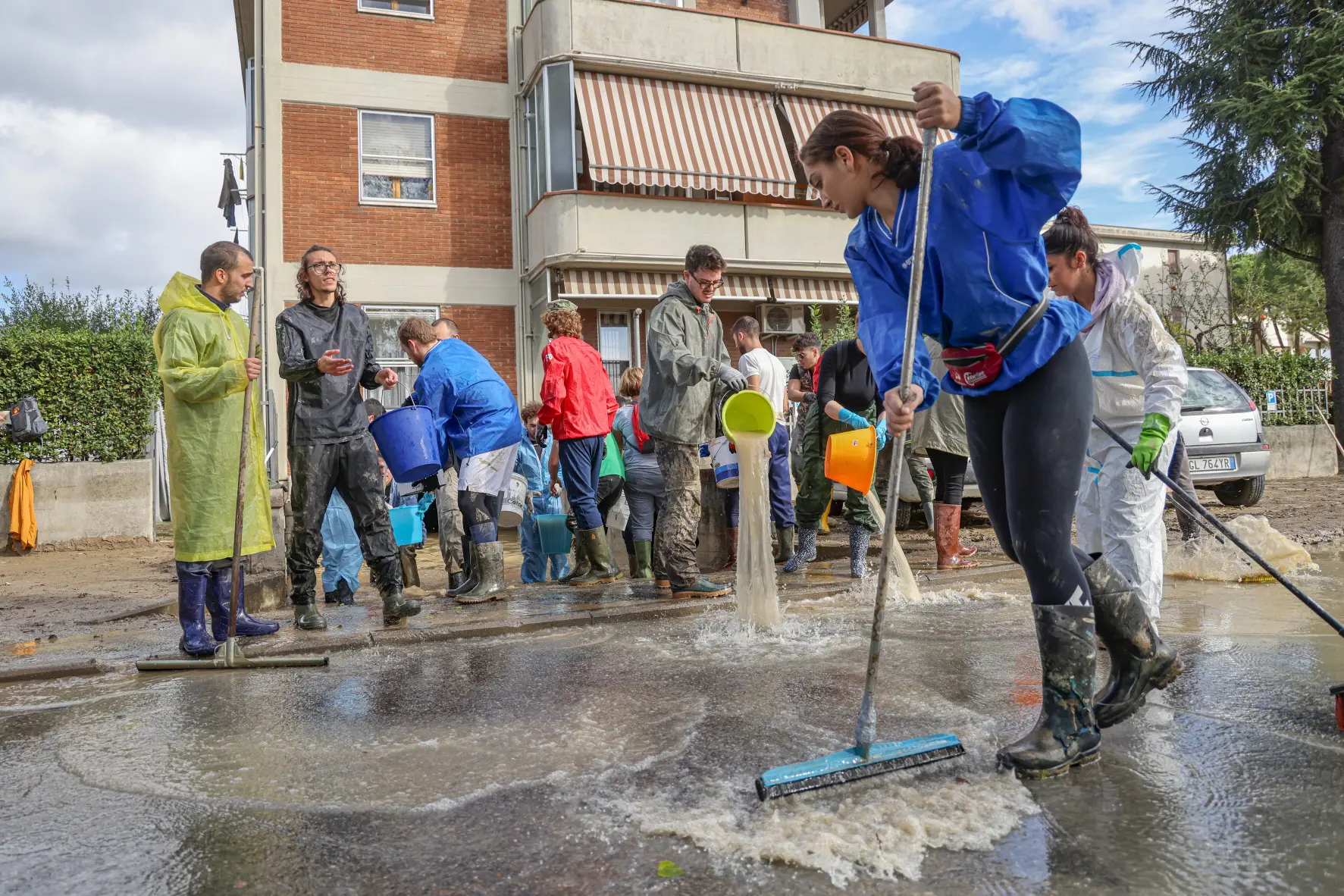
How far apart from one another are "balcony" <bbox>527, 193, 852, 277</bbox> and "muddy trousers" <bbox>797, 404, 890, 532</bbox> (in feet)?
30.1

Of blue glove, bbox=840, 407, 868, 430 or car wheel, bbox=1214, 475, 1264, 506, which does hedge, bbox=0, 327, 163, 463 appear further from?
car wheel, bbox=1214, 475, 1264, 506

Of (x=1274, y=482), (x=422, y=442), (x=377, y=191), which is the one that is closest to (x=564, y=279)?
(x=377, y=191)

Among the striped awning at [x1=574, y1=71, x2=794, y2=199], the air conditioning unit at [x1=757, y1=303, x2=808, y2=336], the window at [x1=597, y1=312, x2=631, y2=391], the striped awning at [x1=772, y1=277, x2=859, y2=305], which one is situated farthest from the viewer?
the air conditioning unit at [x1=757, y1=303, x2=808, y2=336]

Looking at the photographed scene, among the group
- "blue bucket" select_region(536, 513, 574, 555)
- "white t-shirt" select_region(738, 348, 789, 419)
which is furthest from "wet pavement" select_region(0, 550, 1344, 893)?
"white t-shirt" select_region(738, 348, 789, 419)

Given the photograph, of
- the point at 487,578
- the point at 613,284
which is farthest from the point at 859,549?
the point at 613,284

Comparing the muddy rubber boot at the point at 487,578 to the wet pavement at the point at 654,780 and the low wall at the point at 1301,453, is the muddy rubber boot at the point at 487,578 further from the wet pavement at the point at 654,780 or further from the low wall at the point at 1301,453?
the low wall at the point at 1301,453

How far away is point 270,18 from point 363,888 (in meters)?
17.1

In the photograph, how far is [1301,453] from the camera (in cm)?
1769

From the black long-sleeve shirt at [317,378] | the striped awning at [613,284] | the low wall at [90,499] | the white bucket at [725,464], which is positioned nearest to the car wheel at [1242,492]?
the white bucket at [725,464]

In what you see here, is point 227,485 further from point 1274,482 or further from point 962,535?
point 1274,482

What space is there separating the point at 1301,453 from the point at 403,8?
17513 millimetres

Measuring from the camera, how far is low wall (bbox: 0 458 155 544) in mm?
11594

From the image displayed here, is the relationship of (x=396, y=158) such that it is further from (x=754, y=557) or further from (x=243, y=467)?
(x=754, y=557)

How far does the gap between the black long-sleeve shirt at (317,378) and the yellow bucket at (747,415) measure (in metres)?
2.16
